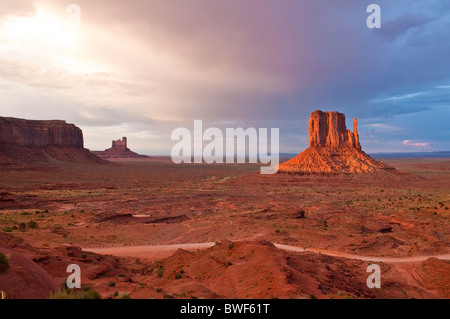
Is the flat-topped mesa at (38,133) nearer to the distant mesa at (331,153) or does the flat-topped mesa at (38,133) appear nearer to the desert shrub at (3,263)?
the distant mesa at (331,153)

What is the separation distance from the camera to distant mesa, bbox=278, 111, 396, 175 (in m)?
87.9

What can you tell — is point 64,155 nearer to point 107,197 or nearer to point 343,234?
point 107,197

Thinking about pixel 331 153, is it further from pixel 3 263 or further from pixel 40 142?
Answer: pixel 40 142

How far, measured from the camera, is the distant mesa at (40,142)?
404 feet

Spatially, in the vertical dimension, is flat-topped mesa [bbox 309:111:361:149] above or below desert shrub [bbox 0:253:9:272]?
above

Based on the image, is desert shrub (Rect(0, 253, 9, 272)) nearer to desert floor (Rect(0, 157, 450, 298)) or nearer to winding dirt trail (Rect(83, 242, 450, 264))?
desert floor (Rect(0, 157, 450, 298))

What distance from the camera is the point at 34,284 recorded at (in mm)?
10117

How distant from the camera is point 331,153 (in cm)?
9638

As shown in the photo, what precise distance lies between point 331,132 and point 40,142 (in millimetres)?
140267

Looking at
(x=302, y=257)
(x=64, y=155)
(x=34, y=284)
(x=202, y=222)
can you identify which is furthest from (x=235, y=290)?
(x=64, y=155)

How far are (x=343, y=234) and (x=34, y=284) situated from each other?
85.2ft

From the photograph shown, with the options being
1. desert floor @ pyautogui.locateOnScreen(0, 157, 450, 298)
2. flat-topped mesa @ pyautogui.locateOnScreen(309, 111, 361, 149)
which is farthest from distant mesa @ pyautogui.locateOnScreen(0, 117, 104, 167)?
flat-topped mesa @ pyautogui.locateOnScreen(309, 111, 361, 149)

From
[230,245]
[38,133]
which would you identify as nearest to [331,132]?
[230,245]

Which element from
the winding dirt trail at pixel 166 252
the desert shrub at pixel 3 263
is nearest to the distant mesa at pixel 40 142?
the winding dirt trail at pixel 166 252
